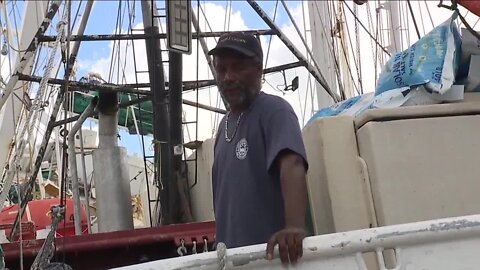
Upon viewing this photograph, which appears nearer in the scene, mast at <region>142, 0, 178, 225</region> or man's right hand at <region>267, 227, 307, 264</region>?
man's right hand at <region>267, 227, 307, 264</region>

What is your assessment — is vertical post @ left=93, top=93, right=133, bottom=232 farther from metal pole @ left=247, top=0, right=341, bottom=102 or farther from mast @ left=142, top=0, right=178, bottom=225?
metal pole @ left=247, top=0, right=341, bottom=102

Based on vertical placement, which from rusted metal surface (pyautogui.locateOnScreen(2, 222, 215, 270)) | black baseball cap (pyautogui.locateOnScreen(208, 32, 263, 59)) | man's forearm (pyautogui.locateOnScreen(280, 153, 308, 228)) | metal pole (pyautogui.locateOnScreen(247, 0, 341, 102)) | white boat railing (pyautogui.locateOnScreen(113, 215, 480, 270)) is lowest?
white boat railing (pyautogui.locateOnScreen(113, 215, 480, 270))

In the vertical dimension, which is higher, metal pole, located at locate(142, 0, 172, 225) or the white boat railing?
metal pole, located at locate(142, 0, 172, 225)

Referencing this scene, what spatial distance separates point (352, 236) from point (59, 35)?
92.9 inches

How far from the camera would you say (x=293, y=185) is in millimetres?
1978

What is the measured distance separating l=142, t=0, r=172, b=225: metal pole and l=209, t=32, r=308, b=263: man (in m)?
2.29

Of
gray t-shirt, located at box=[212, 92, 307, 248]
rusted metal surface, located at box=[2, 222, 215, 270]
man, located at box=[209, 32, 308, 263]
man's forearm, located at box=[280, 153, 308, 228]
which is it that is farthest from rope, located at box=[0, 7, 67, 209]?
man's forearm, located at box=[280, 153, 308, 228]

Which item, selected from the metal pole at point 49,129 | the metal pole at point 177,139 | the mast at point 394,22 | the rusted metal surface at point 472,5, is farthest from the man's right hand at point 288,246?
the mast at point 394,22

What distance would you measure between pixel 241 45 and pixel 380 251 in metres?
0.82

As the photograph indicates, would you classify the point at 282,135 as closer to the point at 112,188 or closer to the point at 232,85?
the point at 232,85

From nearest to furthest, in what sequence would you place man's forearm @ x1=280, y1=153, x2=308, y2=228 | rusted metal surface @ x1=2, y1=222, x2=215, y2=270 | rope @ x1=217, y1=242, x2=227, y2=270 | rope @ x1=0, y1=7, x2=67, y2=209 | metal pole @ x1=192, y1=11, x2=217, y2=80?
rope @ x1=217, y1=242, x2=227, y2=270 < man's forearm @ x1=280, y1=153, x2=308, y2=228 < rusted metal surface @ x1=2, y1=222, x2=215, y2=270 < rope @ x1=0, y1=7, x2=67, y2=209 < metal pole @ x1=192, y1=11, x2=217, y2=80

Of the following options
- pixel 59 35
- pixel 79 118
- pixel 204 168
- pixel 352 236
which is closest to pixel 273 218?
pixel 352 236

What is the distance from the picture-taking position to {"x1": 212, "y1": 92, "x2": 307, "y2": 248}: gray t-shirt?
2113mm

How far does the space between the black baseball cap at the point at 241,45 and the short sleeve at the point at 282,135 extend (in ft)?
0.79
